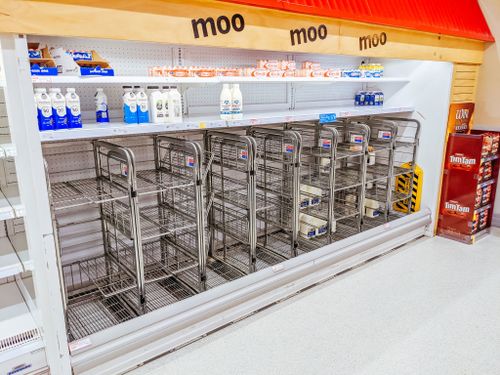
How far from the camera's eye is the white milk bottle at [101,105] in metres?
2.74

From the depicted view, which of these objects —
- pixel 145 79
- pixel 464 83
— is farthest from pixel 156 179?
pixel 464 83

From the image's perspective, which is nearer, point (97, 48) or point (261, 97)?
point (97, 48)

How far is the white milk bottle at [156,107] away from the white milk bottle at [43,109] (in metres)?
0.64

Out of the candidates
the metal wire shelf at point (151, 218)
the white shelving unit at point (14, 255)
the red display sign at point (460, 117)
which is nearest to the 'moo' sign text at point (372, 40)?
the red display sign at point (460, 117)

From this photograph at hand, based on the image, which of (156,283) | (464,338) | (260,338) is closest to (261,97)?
(156,283)

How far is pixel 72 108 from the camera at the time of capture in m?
2.42

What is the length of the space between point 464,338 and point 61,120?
3012 mm

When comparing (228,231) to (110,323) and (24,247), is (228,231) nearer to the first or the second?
(110,323)

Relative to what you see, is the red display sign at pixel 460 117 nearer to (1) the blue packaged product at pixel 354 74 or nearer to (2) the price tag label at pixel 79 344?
(1) the blue packaged product at pixel 354 74

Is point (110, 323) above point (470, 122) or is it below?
below

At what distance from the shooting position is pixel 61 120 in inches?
94.0

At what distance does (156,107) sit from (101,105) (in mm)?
398

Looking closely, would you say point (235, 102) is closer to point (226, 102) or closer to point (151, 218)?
point (226, 102)

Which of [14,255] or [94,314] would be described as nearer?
[14,255]
